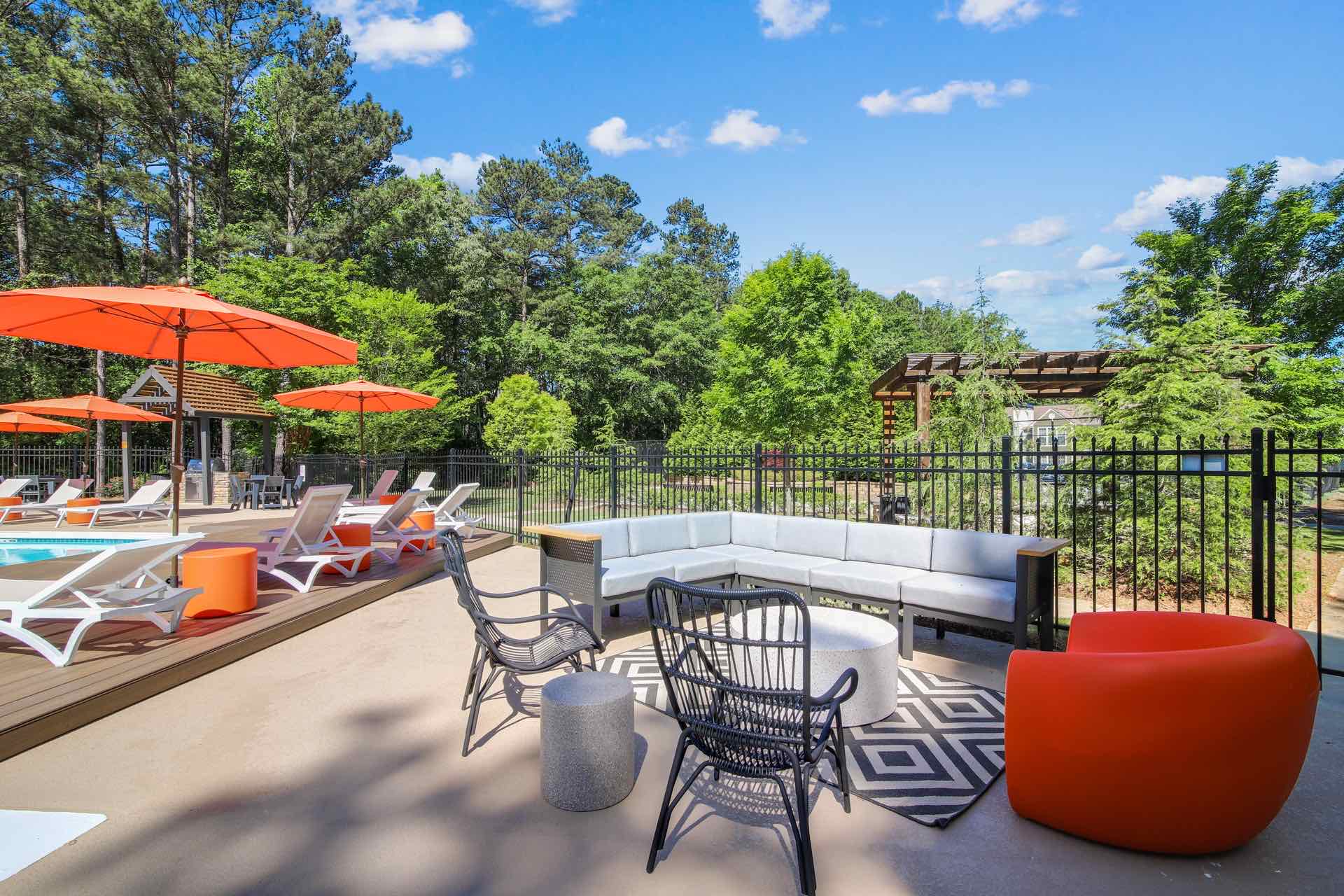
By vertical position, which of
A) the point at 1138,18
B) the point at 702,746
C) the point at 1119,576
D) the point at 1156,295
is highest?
the point at 1138,18

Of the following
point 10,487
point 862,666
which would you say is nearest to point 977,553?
point 862,666

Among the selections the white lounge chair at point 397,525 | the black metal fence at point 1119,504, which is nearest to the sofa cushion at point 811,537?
the black metal fence at point 1119,504

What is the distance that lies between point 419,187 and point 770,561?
2391 cm

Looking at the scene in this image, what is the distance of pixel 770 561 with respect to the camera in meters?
5.80

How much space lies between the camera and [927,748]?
11.1 feet

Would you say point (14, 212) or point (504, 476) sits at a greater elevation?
point (14, 212)

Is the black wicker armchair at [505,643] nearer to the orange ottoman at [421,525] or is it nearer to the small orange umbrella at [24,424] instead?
the orange ottoman at [421,525]

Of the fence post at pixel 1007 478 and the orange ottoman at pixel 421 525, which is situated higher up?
the fence post at pixel 1007 478

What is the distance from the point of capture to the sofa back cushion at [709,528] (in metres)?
6.66

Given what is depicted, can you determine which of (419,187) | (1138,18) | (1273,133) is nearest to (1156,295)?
(1138,18)

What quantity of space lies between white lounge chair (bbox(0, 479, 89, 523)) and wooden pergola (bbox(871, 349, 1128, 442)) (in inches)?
636

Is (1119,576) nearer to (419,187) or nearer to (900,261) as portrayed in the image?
(900,261)

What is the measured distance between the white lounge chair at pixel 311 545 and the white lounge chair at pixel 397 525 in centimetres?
60

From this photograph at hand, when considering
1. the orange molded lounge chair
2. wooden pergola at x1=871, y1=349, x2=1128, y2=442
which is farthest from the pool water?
wooden pergola at x1=871, y1=349, x2=1128, y2=442
